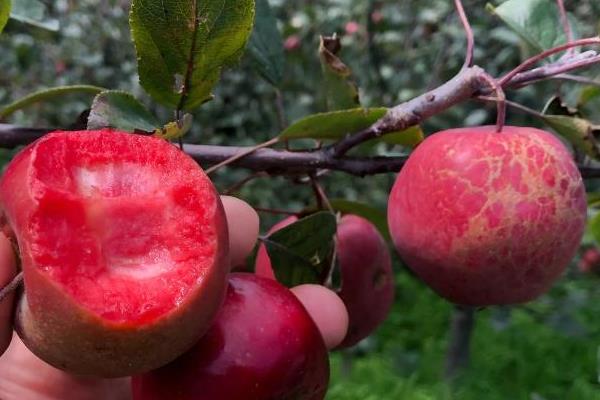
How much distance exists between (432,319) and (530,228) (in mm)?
3023

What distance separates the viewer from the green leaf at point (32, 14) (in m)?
0.92

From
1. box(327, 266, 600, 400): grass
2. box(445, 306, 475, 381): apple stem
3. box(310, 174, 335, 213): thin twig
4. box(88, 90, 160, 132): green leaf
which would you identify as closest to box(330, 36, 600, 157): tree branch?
box(310, 174, 335, 213): thin twig

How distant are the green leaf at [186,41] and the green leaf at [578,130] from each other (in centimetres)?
34

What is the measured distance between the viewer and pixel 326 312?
2.23 feet

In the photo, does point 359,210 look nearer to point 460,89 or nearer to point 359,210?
point 359,210

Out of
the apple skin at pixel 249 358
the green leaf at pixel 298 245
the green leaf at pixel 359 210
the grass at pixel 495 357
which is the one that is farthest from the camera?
the grass at pixel 495 357

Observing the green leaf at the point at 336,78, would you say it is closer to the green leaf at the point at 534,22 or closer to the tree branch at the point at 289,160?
the tree branch at the point at 289,160

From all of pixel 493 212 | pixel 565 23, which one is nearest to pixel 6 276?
pixel 493 212

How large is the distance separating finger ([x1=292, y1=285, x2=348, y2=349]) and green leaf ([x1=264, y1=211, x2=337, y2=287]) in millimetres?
66

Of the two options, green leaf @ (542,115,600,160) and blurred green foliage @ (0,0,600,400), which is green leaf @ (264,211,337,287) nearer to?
green leaf @ (542,115,600,160)

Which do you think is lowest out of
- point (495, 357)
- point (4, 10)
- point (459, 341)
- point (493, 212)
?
point (495, 357)

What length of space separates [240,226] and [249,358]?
5.5 inches

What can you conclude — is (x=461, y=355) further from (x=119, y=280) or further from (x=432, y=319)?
(x=119, y=280)

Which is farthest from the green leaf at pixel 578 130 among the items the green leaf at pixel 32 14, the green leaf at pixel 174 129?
the green leaf at pixel 32 14
